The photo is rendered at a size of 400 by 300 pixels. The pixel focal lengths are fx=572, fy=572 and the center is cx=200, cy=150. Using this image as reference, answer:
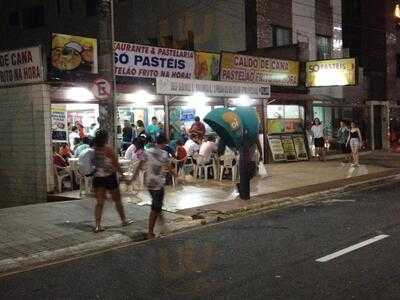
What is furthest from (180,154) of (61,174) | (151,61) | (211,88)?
(151,61)

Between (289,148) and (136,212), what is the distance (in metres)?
11.7

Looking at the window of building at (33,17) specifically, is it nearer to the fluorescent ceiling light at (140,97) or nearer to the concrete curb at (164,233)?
the fluorescent ceiling light at (140,97)

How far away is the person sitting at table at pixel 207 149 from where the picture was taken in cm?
1638

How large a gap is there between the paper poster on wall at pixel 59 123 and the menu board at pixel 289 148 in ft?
28.9

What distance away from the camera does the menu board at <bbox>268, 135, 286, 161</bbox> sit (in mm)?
21731

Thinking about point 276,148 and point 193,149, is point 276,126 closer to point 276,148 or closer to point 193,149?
point 276,148

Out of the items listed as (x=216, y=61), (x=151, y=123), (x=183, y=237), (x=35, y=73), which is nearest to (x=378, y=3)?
(x=216, y=61)

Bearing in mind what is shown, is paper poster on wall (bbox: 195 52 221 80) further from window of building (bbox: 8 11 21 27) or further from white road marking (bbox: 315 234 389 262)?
window of building (bbox: 8 11 21 27)

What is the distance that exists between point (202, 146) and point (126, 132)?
2749 millimetres

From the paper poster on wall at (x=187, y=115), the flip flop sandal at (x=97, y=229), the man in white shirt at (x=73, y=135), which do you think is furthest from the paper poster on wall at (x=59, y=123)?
the flip flop sandal at (x=97, y=229)

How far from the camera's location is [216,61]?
2014cm

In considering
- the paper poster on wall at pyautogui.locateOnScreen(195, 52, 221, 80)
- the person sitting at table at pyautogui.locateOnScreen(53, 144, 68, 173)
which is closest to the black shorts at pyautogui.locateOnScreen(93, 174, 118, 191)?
the person sitting at table at pyautogui.locateOnScreen(53, 144, 68, 173)

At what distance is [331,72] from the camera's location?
24031 millimetres

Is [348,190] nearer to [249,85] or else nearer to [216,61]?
[249,85]
